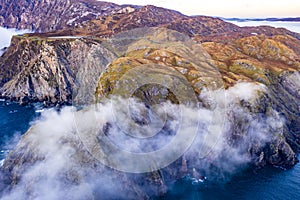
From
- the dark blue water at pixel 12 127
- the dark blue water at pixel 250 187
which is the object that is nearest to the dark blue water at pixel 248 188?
the dark blue water at pixel 250 187

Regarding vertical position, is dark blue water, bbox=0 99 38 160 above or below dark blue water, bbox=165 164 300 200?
below

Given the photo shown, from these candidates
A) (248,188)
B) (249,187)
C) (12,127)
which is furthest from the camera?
(12,127)

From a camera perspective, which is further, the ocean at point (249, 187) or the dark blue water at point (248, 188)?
the ocean at point (249, 187)

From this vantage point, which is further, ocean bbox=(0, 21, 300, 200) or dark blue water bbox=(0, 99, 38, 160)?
dark blue water bbox=(0, 99, 38, 160)

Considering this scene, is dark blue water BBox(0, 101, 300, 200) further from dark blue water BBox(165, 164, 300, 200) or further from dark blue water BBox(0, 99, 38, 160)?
dark blue water BBox(0, 99, 38, 160)

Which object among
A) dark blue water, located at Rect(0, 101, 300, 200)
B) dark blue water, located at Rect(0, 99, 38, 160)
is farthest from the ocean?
dark blue water, located at Rect(0, 99, 38, 160)

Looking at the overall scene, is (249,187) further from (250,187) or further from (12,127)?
(12,127)

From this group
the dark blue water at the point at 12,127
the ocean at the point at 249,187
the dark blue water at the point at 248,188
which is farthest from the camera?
the dark blue water at the point at 12,127

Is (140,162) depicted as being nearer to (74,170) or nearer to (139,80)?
(74,170)

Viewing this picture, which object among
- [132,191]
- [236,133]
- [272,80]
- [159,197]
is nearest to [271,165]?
[236,133]

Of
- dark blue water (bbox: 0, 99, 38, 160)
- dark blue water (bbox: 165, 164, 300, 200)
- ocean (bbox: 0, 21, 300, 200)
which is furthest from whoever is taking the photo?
dark blue water (bbox: 0, 99, 38, 160)

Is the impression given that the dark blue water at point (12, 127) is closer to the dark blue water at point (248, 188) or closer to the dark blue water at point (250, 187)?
the dark blue water at point (250, 187)

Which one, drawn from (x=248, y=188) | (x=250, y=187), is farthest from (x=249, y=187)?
(x=248, y=188)
